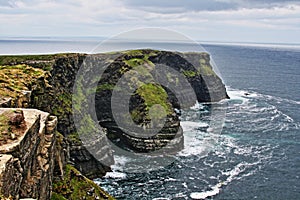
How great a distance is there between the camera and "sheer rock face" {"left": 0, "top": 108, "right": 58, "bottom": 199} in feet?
83.9

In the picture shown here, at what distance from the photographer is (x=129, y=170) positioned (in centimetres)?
10275

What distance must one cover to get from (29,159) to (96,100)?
102 meters

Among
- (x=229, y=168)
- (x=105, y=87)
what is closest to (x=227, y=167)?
(x=229, y=168)

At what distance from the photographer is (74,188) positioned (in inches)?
2466

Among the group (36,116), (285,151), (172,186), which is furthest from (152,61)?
(36,116)

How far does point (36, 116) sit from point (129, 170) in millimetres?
71199

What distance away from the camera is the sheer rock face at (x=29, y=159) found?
1007 inches

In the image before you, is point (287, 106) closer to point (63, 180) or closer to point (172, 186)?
point (172, 186)

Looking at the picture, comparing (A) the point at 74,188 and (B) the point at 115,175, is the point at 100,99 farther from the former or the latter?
(A) the point at 74,188

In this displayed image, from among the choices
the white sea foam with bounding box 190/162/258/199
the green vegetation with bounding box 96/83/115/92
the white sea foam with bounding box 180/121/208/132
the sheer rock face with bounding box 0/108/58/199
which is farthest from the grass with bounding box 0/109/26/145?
the white sea foam with bounding box 180/121/208/132

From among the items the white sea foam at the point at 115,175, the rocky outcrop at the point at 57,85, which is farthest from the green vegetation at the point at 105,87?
the white sea foam at the point at 115,175

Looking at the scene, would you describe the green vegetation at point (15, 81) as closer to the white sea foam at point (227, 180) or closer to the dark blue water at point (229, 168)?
the dark blue water at point (229, 168)

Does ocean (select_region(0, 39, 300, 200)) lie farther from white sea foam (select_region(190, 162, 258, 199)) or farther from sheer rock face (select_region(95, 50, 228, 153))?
sheer rock face (select_region(95, 50, 228, 153))

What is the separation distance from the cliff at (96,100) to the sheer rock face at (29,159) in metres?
12.0
